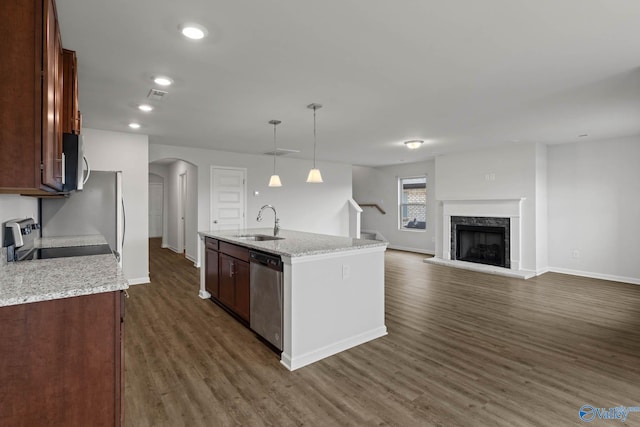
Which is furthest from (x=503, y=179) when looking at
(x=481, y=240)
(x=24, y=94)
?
(x=24, y=94)

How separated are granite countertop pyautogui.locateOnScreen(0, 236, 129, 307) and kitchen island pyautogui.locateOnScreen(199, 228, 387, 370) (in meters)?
1.25

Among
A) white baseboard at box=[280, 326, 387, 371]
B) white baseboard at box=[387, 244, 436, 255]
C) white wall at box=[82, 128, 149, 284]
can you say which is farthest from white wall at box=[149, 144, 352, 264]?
white baseboard at box=[280, 326, 387, 371]

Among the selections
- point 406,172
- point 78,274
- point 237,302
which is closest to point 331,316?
point 237,302

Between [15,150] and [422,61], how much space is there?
2.61 metres

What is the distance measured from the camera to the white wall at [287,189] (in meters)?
6.52

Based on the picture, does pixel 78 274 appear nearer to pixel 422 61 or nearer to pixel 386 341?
pixel 386 341

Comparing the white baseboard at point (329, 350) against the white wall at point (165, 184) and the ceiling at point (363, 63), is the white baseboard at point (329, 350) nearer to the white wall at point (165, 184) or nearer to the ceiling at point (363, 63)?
the ceiling at point (363, 63)

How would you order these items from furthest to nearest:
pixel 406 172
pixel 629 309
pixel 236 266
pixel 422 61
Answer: pixel 406 172
pixel 629 309
pixel 236 266
pixel 422 61

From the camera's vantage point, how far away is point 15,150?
54.7 inches

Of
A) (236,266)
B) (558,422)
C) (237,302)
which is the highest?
(236,266)

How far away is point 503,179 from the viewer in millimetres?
6312

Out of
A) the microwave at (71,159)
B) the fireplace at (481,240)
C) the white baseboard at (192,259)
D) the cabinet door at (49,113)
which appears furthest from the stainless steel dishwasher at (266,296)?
the fireplace at (481,240)

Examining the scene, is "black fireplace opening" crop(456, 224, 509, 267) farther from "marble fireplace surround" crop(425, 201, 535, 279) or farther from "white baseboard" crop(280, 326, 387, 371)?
"white baseboard" crop(280, 326, 387, 371)

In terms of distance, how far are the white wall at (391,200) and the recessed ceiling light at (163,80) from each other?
6319 millimetres
